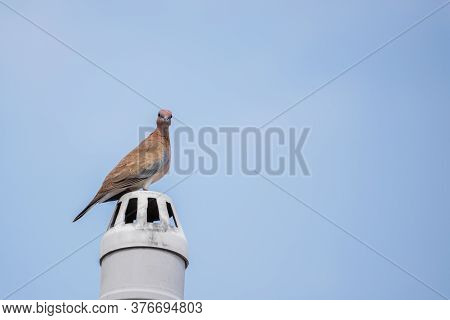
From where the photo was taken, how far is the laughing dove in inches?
683

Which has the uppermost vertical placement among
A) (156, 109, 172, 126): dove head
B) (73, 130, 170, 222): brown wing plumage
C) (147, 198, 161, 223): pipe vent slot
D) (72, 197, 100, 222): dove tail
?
(156, 109, 172, 126): dove head

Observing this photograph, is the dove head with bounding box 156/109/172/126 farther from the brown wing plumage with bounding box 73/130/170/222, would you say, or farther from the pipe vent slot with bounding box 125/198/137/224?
the pipe vent slot with bounding box 125/198/137/224

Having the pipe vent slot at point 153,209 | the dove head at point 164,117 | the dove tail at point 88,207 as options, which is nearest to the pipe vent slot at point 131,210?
the pipe vent slot at point 153,209

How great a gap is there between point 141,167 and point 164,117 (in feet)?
3.57

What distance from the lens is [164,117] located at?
18.4 m

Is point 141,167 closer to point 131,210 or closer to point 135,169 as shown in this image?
point 135,169

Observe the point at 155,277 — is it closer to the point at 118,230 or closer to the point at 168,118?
the point at 118,230

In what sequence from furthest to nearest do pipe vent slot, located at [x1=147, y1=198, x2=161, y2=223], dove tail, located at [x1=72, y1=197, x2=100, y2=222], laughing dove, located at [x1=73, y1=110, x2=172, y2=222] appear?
laughing dove, located at [x1=73, y1=110, x2=172, y2=222] < dove tail, located at [x1=72, y1=197, x2=100, y2=222] < pipe vent slot, located at [x1=147, y1=198, x2=161, y2=223]

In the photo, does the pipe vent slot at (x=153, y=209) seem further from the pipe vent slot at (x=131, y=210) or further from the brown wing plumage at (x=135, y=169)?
the brown wing plumage at (x=135, y=169)

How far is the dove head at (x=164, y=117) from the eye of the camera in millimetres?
18328

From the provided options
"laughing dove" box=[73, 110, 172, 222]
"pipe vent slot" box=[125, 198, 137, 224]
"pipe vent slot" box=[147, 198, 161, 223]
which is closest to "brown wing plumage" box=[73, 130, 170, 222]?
"laughing dove" box=[73, 110, 172, 222]
